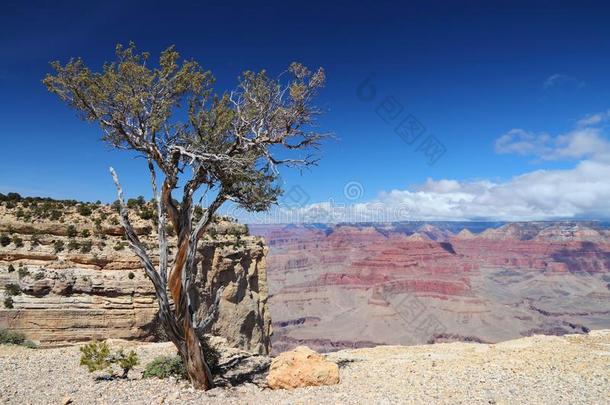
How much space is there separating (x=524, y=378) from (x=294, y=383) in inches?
258

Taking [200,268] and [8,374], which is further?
[200,268]

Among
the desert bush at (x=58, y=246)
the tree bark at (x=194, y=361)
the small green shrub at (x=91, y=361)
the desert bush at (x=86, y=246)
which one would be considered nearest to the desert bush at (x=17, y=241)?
the desert bush at (x=58, y=246)

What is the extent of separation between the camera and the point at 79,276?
73.9ft

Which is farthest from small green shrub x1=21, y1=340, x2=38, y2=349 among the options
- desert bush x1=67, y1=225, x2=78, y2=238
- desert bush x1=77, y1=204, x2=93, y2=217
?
desert bush x1=77, y1=204, x2=93, y2=217

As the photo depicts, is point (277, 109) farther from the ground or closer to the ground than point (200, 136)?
farther from the ground

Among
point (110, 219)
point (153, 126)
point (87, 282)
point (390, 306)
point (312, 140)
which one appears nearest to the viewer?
point (153, 126)

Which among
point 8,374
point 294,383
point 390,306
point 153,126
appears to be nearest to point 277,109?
point 153,126

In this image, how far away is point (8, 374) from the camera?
1295cm

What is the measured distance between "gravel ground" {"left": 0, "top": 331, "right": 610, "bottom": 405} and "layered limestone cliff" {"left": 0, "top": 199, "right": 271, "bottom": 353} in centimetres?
561

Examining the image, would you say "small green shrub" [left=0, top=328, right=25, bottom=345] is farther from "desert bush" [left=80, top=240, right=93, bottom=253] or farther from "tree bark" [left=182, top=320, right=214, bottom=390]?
"tree bark" [left=182, top=320, right=214, bottom=390]

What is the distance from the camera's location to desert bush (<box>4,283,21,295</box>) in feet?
68.5

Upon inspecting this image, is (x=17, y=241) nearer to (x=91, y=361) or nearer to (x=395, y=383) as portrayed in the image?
(x=91, y=361)

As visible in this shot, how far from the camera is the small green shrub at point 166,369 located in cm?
1270

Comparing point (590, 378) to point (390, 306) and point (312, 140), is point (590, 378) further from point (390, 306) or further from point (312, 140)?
point (390, 306)
